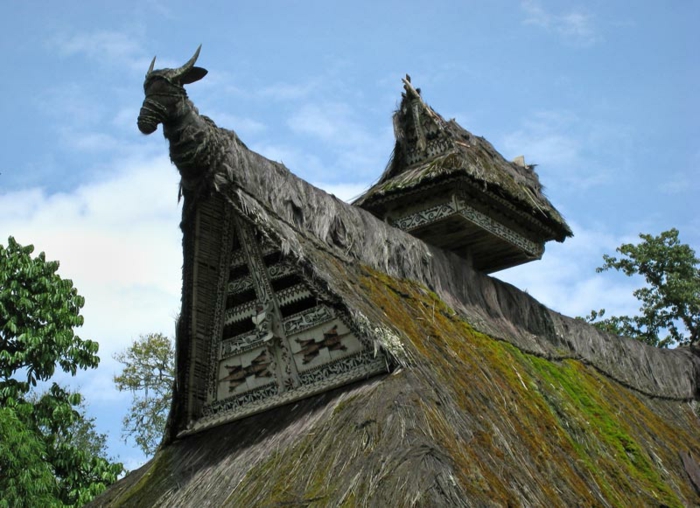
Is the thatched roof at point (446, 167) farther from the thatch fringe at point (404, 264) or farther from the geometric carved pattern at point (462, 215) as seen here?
the thatch fringe at point (404, 264)

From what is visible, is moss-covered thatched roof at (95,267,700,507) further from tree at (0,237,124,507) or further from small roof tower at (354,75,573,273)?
tree at (0,237,124,507)

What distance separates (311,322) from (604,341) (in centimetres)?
646

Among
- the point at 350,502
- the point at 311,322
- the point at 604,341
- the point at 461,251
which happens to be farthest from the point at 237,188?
→ the point at 604,341

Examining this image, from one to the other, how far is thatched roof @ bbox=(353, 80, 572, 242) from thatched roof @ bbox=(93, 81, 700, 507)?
0.92 m

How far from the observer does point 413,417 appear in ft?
19.7

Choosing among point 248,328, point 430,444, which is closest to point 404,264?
point 248,328

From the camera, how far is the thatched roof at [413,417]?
19.4 feet

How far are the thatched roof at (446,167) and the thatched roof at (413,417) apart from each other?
0.92 m


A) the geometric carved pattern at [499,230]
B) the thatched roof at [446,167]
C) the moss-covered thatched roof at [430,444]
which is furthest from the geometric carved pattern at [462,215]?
the moss-covered thatched roof at [430,444]

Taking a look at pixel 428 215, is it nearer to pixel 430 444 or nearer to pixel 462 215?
pixel 462 215

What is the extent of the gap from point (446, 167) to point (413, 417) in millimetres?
4997

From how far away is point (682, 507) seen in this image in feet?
28.8

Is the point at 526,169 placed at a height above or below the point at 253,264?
above

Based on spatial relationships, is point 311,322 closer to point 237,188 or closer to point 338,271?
point 338,271
